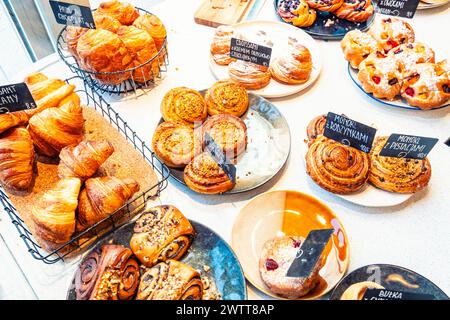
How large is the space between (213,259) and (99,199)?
1.52ft

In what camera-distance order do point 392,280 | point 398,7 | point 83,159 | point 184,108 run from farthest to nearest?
point 398,7, point 184,108, point 83,159, point 392,280

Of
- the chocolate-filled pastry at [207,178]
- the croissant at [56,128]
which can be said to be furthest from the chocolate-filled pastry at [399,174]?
the croissant at [56,128]

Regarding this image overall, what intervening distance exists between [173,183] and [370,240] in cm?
86

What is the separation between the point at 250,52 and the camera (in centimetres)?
201

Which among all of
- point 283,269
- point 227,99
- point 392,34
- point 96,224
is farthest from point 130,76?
point 392,34

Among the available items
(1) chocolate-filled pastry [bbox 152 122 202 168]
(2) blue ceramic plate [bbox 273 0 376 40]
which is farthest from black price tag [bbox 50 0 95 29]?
(2) blue ceramic plate [bbox 273 0 376 40]

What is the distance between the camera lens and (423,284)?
1312 millimetres

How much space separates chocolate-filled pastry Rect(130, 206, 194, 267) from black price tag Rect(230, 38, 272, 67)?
0.97 m

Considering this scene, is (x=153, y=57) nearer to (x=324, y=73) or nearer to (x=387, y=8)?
(x=324, y=73)

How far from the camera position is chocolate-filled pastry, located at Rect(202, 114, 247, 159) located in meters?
1.68

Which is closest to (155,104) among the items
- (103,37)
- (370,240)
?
(103,37)

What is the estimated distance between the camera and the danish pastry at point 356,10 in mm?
2408

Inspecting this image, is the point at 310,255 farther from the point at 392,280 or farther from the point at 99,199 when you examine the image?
the point at 99,199

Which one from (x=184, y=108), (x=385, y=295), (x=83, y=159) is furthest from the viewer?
(x=184, y=108)
